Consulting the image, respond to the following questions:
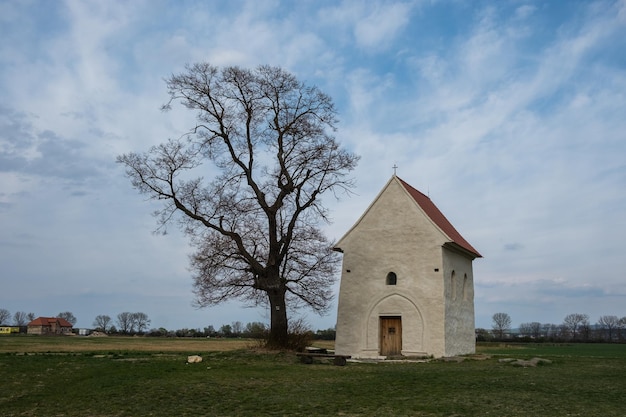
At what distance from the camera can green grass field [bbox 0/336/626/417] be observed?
13852 mm

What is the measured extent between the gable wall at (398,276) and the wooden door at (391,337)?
0.37 meters

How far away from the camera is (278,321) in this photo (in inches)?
1094

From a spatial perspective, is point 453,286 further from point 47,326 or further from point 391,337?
point 47,326

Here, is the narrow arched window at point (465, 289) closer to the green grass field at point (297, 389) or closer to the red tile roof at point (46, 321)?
the green grass field at point (297, 389)

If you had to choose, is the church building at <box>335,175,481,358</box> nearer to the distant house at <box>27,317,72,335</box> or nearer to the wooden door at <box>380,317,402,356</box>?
the wooden door at <box>380,317,402,356</box>

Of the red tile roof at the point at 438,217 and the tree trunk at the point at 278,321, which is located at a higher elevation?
the red tile roof at the point at 438,217

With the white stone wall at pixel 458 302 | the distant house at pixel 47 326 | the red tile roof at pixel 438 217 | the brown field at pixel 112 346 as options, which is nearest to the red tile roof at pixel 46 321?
the distant house at pixel 47 326

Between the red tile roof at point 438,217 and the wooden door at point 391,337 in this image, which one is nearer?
the wooden door at point 391,337

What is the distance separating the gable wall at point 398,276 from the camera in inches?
1137

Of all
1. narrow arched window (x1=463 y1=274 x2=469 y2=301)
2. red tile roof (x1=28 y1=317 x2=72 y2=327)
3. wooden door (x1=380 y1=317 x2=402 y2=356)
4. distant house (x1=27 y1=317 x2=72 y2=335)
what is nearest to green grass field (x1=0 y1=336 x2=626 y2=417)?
wooden door (x1=380 y1=317 x2=402 y2=356)

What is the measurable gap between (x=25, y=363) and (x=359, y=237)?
53.4 ft

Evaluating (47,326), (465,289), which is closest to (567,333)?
(465,289)

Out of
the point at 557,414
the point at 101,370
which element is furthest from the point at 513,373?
the point at 101,370

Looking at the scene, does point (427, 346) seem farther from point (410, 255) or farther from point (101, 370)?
point (101, 370)
